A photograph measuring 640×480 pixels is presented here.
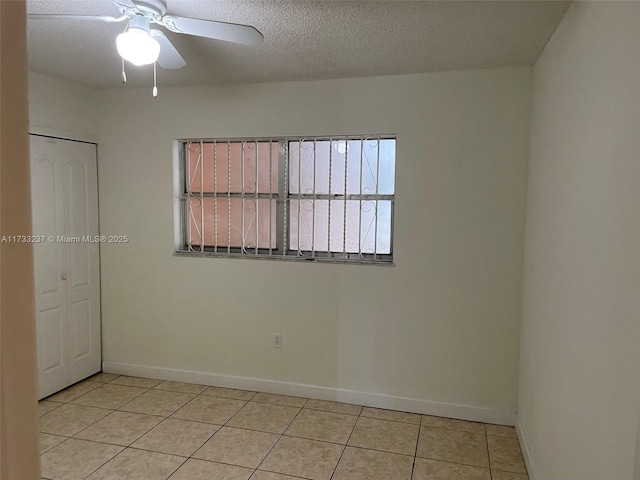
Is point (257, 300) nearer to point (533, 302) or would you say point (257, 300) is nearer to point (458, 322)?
point (458, 322)

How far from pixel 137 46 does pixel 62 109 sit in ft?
6.85

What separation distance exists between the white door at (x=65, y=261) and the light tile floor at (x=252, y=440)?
332 mm

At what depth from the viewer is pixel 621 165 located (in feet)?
4.33

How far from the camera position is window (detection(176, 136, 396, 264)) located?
3311mm

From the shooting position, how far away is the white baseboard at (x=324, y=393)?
310 centimetres

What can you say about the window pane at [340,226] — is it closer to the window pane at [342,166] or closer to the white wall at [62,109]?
the window pane at [342,166]

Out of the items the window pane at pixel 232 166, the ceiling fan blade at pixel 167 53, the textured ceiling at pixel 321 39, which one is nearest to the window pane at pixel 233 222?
the window pane at pixel 232 166

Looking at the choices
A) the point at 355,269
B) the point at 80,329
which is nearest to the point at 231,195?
the point at 355,269

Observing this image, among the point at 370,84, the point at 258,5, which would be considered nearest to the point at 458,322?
the point at 370,84

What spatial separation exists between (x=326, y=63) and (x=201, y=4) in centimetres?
103

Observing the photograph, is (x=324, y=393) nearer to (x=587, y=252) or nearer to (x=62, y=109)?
(x=587, y=252)

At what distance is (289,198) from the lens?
3479 mm

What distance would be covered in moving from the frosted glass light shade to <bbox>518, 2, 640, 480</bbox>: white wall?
1.73 metres

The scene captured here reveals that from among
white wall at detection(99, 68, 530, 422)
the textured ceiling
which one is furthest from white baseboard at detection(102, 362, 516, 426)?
→ the textured ceiling
